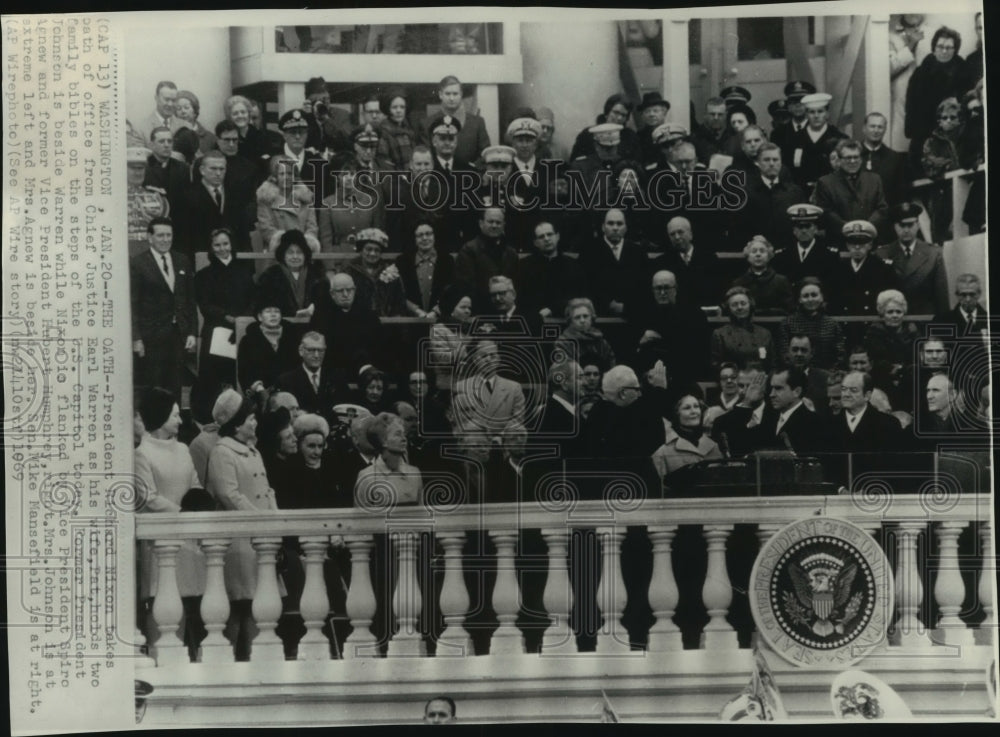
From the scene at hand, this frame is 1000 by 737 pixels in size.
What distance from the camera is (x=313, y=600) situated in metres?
3.17

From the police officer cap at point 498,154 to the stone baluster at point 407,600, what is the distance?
3.84 ft

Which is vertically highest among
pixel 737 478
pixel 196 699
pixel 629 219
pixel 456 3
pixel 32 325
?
pixel 456 3

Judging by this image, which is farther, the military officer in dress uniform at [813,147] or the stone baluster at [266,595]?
the military officer in dress uniform at [813,147]

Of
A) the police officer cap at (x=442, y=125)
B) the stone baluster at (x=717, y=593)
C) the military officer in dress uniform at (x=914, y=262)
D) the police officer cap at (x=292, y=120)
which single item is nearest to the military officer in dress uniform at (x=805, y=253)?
the military officer in dress uniform at (x=914, y=262)

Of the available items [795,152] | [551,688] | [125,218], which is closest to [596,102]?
[795,152]

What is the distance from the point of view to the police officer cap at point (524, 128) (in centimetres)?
322

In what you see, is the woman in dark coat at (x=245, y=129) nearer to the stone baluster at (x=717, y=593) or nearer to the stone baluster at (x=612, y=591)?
the stone baluster at (x=612, y=591)

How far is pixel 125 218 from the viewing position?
3.23 meters

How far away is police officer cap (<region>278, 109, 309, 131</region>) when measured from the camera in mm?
3213

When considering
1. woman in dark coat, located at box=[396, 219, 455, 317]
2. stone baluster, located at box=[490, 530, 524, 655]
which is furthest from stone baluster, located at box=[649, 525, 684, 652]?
woman in dark coat, located at box=[396, 219, 455, 317]

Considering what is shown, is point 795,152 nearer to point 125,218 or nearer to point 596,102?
point 596,102

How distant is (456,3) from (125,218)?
1225mm

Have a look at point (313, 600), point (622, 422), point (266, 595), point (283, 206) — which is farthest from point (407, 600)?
point (283, 206)

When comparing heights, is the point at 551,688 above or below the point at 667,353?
below
